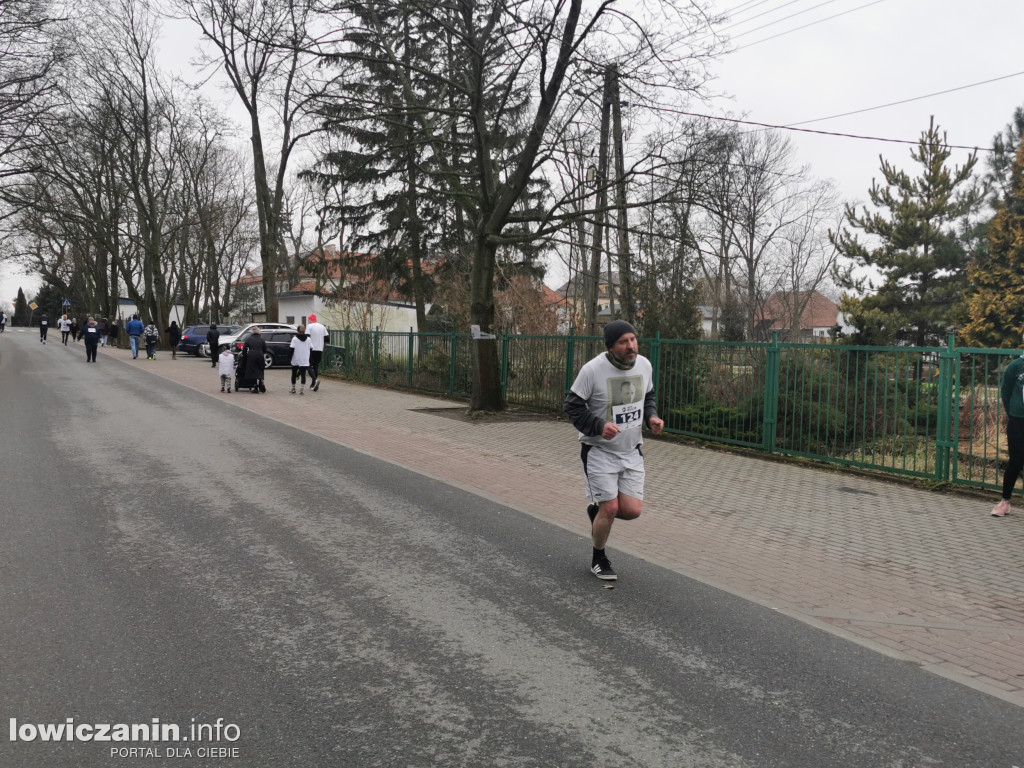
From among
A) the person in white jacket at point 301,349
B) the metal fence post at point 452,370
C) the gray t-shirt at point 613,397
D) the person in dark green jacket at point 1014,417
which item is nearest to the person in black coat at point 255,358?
the person in white jacket at point 301,349

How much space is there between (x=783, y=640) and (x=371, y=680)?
7.41 feet

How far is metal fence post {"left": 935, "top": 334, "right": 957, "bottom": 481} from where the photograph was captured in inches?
367

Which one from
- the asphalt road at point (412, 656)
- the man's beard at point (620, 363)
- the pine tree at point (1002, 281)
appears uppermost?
the pine tree at point (1002, 281)

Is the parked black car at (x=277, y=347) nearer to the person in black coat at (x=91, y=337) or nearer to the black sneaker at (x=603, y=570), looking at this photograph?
the person in black coat at (x=91, y=337)

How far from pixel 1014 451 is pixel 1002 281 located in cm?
2999

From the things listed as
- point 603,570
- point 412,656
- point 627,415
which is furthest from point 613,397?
point 412,656

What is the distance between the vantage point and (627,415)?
5602 mm

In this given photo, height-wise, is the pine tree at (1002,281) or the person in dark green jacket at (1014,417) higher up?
the pine tree at (1002,281)

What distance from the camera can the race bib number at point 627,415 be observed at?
5.56 m

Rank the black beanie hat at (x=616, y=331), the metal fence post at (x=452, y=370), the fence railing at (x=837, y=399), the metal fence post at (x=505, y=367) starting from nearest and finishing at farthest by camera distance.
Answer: the black beanie hat at (x=616, y=331), the fence railing at (x=837, y=399), the metal fence post at (x=505, y=367), the metal fence post at (x=452, y=370)

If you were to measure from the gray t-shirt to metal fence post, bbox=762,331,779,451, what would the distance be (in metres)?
6.42

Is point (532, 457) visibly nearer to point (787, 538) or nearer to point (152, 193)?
point (787, 538)

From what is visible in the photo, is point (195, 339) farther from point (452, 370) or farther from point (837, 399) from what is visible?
point (837, 399)

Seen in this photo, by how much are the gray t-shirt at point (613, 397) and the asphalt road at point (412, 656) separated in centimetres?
95
